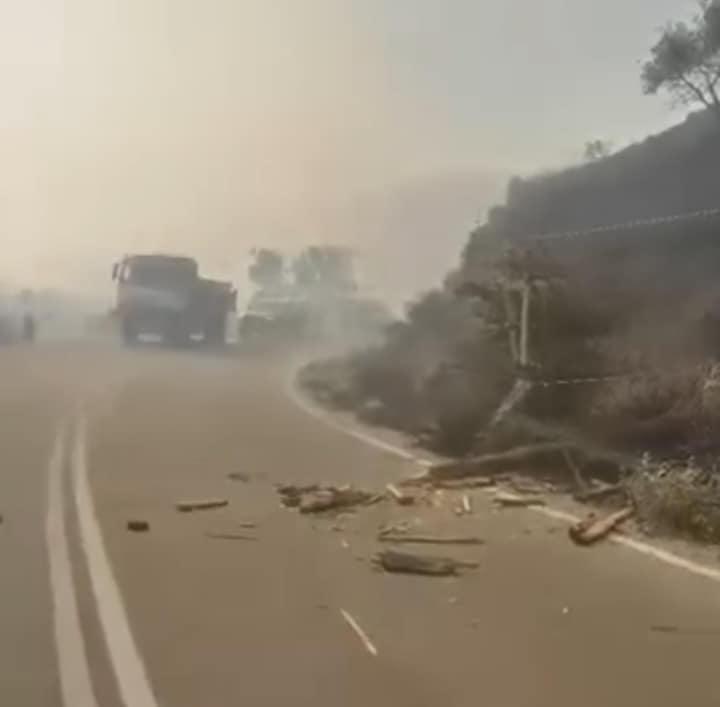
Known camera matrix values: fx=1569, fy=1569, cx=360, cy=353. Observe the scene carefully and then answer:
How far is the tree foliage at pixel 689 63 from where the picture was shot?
106ft

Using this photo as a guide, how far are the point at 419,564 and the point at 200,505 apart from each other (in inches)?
153

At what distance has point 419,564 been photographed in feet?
35.2

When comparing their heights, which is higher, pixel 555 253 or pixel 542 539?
pixel 555 253

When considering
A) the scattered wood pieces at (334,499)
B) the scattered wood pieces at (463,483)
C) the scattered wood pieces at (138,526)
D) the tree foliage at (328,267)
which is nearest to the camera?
the scattered wood pieces at (138,526)

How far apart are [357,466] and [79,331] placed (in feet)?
138

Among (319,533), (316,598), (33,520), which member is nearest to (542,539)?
(319,533)

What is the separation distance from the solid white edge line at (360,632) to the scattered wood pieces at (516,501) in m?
5.19

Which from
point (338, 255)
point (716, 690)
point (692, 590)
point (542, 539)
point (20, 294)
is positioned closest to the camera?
point (716, 690)

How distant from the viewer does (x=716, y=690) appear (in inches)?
290

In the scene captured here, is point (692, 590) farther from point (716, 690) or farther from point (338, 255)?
point (338, 255)

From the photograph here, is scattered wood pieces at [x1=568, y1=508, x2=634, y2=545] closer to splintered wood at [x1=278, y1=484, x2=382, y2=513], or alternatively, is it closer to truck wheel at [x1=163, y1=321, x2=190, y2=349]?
splintered wood at [x1=278, y1=484, x2=382, y2=513]

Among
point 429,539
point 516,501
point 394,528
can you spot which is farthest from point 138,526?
point 516,501

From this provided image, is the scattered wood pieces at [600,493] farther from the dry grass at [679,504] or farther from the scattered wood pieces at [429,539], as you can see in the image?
the scattered wood pieces at [429,539]

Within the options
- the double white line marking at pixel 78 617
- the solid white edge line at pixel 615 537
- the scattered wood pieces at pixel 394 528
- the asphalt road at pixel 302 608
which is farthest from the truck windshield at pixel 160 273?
the scattered wood pieces at pixel 394 528
